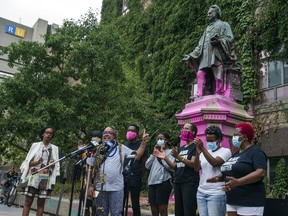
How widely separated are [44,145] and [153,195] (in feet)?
6.76

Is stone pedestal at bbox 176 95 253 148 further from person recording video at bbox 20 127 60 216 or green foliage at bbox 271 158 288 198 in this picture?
green foliage at bbox 271 158 288 198

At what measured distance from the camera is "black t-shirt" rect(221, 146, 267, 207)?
3.70 m

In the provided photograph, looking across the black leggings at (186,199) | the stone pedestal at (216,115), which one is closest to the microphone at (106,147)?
the black leggings at (186,199)

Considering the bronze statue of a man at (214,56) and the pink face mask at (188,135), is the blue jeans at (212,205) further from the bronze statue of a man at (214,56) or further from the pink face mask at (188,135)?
the bronze statue of a man at (214,56)

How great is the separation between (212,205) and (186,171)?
2.39 ft

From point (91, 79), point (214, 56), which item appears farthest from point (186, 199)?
point (91, 79)

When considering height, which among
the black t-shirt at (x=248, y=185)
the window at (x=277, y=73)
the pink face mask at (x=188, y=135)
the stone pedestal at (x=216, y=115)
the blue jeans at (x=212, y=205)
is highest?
the window at (x=277, y=73)

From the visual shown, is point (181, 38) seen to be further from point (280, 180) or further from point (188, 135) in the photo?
point (188, 135)

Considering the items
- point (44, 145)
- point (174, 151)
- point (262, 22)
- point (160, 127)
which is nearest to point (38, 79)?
point (160, 127)

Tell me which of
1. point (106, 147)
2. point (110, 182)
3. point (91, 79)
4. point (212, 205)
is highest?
point (91, 79)

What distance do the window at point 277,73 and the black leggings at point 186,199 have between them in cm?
965

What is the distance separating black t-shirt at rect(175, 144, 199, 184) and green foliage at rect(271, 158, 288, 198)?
23.8 feet

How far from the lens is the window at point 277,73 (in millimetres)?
13219

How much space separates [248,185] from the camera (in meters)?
3.73
